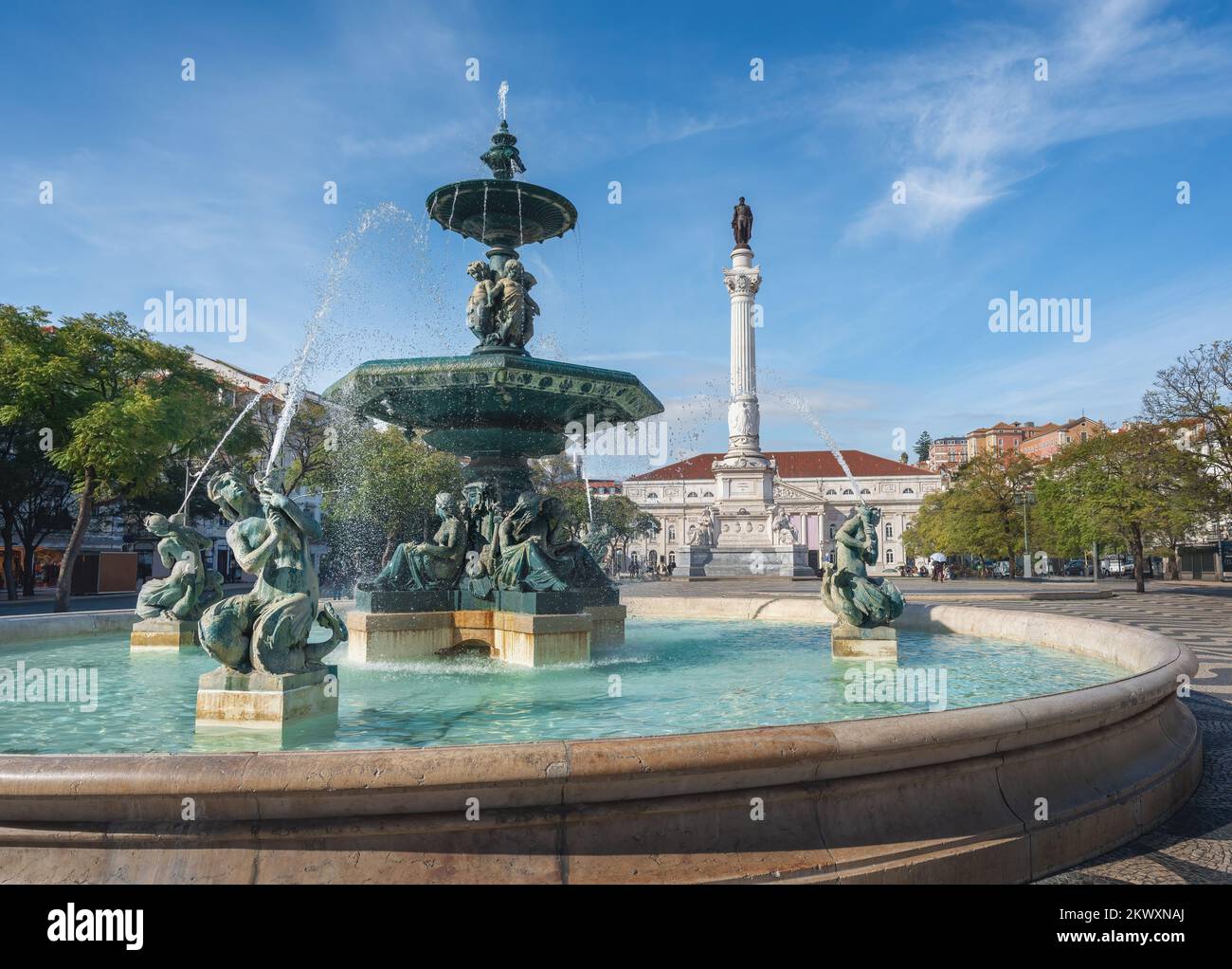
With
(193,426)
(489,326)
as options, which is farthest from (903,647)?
(193,426)

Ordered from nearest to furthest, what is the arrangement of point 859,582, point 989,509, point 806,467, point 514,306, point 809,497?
point 859,582, point 514,306, point 989,509, point 809,497, point 806,467

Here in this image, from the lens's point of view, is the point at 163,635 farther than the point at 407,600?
Yes

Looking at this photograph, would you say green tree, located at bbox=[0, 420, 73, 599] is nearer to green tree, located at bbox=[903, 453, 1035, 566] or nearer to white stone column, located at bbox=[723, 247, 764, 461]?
white stone column, located at bbox=[723, 247, 764, 461]

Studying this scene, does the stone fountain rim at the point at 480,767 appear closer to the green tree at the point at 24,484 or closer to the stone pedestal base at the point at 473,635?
the stone pedestal base at the point at 473,635

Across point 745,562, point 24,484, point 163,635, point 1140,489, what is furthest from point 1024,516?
point 24,484

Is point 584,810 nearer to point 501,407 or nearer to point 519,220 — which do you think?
point 501,407

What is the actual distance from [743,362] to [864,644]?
52672 millimetres

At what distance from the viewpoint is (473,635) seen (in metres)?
9.00

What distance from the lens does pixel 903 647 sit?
31.1 feet

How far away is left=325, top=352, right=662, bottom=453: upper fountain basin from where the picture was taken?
869 centimetres

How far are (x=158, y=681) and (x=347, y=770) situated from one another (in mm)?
5073

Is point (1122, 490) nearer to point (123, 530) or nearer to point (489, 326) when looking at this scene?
point (489, 326)

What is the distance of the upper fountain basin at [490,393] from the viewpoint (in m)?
8.69

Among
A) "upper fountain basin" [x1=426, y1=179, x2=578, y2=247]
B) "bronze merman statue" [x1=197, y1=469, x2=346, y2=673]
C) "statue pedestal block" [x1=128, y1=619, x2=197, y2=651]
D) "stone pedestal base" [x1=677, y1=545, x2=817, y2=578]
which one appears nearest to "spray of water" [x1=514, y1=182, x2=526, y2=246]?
"upper fountain basin" [x1=426, y1=179, x2=578, y2=247]
